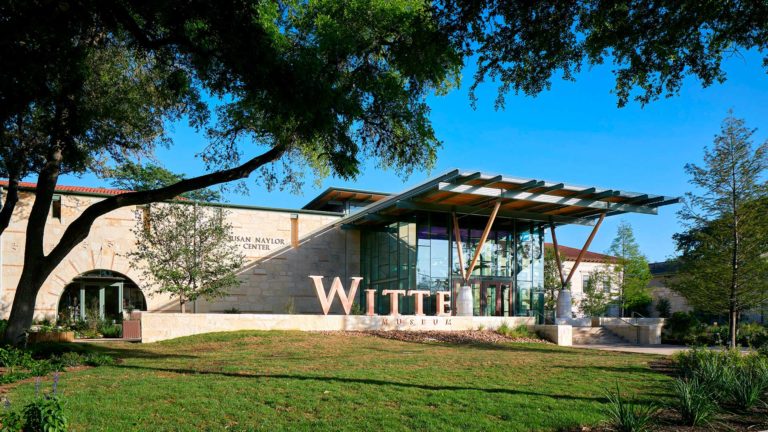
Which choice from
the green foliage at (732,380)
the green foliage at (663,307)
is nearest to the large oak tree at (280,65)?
the green foliage at (732,380)

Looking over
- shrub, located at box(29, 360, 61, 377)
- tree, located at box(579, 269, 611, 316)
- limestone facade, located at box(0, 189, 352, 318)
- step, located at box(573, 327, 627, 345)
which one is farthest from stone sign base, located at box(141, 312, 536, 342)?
tree, located at box(579, 269, 611, 316)

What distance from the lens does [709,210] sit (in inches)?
862

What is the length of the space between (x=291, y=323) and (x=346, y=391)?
46.1ft

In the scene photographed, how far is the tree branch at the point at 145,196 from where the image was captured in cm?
1388

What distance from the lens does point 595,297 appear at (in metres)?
42.3

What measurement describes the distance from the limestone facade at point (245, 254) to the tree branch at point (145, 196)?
494 inches

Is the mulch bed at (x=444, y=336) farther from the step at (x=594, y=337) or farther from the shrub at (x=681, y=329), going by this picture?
the shrub at (x=681, y=329)

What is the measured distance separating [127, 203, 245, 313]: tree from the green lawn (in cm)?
899

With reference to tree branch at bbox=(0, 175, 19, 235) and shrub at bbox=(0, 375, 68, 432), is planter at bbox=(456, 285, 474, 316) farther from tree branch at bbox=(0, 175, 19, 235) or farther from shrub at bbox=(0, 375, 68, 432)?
shrub at bbox=(0, 375, 68, 432)

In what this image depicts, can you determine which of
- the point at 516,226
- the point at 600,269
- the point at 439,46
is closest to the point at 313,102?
Answer: the point at 439,46

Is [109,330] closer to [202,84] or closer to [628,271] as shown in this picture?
[202,84]

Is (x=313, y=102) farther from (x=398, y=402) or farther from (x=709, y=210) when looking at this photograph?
(x=709, y=210)

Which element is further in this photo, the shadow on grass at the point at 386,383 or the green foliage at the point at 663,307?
the green foliage at the point at 663,307

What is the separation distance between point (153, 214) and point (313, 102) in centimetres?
1682
